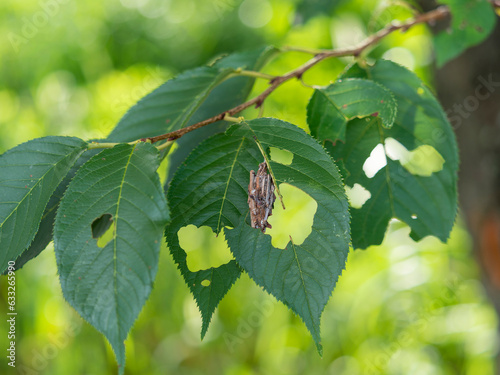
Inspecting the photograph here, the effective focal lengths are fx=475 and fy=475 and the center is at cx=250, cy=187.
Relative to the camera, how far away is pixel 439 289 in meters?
→ 2.45

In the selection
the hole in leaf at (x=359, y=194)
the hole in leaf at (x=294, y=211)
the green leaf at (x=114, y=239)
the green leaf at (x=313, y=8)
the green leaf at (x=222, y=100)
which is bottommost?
the green leaf at (x=114, y=239)

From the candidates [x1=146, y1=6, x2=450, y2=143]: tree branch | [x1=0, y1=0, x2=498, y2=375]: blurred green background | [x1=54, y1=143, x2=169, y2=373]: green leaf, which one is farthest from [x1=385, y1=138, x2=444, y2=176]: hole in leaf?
[x1=0, y1=0, x2=498, y2=375]: blurred green background

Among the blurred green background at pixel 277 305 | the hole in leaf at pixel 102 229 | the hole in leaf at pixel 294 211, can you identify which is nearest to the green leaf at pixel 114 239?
the hole in leaf at pixel 102 229

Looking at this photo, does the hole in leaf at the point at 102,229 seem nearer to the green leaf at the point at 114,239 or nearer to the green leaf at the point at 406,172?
the green leaf at the point at 114,239

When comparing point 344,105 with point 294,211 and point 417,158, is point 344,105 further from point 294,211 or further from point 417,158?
point 294,211

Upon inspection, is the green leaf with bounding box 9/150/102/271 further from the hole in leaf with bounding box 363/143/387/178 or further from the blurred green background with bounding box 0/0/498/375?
the blurred green background with bounding box 0/0/498/375

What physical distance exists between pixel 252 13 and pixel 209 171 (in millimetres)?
2726

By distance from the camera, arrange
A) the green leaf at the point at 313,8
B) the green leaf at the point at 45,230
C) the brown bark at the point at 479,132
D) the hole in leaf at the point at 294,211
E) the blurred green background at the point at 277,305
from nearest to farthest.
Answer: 1. the green leaf at the point at 45,230
2. the green leaf at the point at 313,8
3. the brown bark at the point at 479,132
4. the blurred green background at the point at 277,305
5. the hole in leaf at the point at 294,211

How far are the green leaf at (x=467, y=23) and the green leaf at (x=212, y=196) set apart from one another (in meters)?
0.47

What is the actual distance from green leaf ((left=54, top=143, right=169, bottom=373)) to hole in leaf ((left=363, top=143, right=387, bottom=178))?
0.96 feet

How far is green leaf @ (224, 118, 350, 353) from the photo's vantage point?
428 millimetres

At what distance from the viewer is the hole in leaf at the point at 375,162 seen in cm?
60

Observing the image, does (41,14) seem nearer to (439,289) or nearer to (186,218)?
(439,289)

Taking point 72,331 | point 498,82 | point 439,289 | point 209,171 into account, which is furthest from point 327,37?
point 209,171
